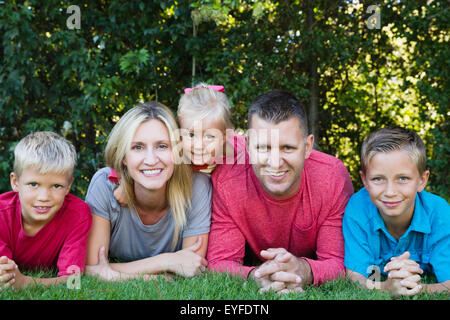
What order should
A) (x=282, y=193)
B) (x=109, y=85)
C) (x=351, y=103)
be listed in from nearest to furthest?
(x=282, y=193) → (x=109, y=85) → (x=351, y=103)

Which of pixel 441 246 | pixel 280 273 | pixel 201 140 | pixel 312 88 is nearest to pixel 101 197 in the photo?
pixel 201 140

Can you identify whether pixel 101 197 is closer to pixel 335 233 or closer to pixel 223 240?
pixel 223 240

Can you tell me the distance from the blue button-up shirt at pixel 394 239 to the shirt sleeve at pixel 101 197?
1.59 meters

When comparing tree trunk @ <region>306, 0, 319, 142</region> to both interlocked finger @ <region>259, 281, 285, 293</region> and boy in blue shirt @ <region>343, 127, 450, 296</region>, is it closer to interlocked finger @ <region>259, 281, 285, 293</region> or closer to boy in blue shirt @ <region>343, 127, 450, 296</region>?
boy in blue shirt @ <region>343, 127, 450, 296</region>

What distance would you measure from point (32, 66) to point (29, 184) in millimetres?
2967

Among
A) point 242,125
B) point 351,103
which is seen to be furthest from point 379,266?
point 351,103

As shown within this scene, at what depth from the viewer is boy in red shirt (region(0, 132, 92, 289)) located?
295cm

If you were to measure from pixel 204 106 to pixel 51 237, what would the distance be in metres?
1.34

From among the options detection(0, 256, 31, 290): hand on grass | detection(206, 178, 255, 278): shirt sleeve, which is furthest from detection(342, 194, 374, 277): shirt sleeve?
detection(0, 256, 31, 290): hand on grass

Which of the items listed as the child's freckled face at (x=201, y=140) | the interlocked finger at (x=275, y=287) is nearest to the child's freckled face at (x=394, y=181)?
the interlocked finger at (x=275, y=287)

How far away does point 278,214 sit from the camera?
3.22 meters

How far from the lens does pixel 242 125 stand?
19.9ft
